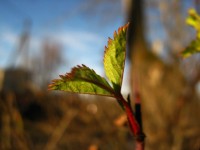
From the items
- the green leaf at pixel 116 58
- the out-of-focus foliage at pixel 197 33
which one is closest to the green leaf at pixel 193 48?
the out-of-focus foliage at pixel 197 33

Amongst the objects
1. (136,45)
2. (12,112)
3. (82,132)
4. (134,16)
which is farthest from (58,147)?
(134,16)

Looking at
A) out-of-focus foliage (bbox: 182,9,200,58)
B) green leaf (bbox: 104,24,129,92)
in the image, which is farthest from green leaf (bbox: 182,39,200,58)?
green leaf (bbox: 104,24,129,92)

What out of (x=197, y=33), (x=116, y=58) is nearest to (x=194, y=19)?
(x=197, y=33)

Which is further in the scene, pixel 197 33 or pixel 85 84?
pixel 197 33

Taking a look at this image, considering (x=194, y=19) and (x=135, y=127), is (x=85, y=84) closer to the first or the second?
(x=135, y=127)

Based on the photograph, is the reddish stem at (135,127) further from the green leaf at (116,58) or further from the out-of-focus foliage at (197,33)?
the out-of-focus foliage at (197,33)
